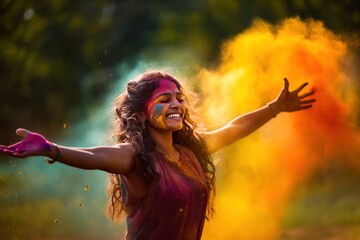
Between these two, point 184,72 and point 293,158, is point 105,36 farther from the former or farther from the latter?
point 293,158

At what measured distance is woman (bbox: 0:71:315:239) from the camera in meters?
3.54

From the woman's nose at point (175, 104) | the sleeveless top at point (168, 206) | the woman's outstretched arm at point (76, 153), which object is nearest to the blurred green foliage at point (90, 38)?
the woman's nose at point (175, 104)

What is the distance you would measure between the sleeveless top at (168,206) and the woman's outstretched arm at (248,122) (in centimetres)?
45

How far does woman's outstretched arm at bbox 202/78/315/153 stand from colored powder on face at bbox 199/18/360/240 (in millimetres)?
1131

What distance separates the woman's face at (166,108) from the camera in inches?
147

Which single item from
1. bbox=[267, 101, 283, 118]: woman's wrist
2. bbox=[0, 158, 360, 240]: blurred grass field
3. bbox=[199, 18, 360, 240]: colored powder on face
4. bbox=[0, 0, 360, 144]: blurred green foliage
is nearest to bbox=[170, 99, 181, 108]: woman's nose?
bbox=[267, 101, 283, 118]: woman's wrist

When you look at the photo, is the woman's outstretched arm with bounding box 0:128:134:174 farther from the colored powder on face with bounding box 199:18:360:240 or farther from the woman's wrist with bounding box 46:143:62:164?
the colored powder on face with bounding box 199:18:360:240

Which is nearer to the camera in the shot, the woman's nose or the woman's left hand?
the woman's nose

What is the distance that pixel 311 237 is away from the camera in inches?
217

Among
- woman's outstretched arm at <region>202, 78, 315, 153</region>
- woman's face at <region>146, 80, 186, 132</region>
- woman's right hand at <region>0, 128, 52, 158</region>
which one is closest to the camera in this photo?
woman's right hand at <region>0, 128, 52, 158</region>

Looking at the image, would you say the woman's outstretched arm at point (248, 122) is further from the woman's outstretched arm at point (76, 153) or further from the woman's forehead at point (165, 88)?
the woman's outstretched arm at point (76, 153)

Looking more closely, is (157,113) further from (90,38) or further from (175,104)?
(90,38)

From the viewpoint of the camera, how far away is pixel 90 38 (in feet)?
19.8

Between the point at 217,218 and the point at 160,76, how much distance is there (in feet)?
6.54
